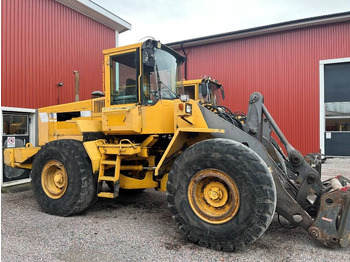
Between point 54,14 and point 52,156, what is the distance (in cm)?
571

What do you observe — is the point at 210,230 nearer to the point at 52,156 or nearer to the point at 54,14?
the point at 52,156

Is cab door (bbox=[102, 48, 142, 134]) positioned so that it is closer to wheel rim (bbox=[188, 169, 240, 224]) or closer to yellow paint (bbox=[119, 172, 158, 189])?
yellow paint (bbox=[119, 172, 158, 189])

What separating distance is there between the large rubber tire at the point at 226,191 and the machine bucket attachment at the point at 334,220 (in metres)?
0.68

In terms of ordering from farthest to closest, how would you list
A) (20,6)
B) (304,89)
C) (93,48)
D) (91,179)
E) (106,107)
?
(304,89) → (93,48) → (20,6) → (106,107) → (91,179)

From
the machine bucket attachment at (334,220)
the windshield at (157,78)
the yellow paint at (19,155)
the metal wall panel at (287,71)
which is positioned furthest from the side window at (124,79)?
the metal wall panel at (287,71)

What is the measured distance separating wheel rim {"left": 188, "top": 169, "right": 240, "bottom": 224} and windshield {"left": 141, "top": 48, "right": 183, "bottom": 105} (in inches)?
65.1

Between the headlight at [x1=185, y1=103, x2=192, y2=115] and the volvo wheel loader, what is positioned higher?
the headlight at [x1=185, y1=103, x2=192, y2=115]

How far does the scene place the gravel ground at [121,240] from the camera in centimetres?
332

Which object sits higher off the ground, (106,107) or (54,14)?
(54,14)

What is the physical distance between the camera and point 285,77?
13266 mm

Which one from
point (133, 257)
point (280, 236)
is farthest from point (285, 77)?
point (133, 257)

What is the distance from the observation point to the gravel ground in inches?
131

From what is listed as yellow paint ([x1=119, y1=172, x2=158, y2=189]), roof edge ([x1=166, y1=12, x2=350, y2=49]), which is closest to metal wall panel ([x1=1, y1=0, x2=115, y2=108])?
yellow paint ([x1=119, y1=172, x2=158, y2=189])

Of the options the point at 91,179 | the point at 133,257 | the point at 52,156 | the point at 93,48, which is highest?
the point at 93,48
